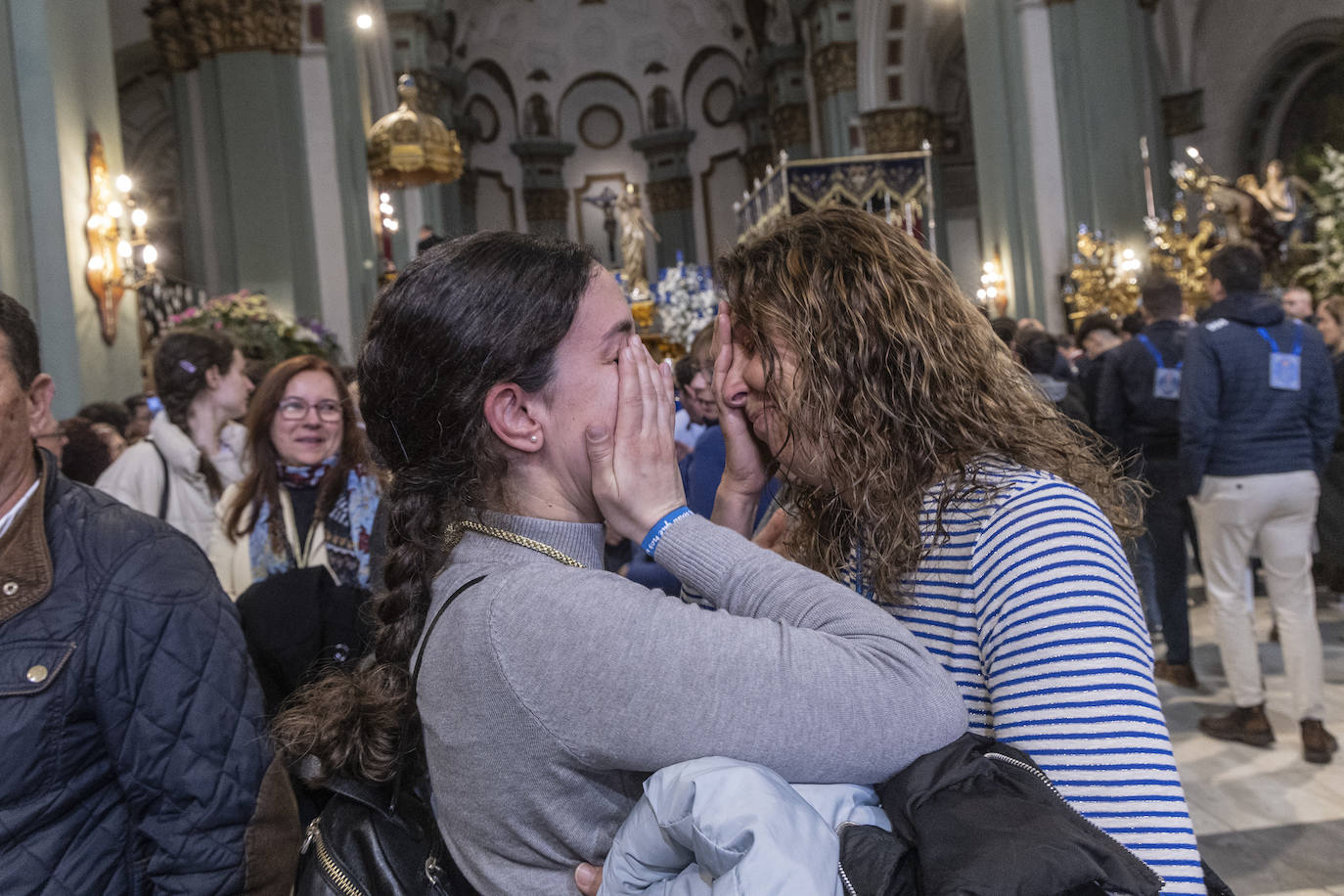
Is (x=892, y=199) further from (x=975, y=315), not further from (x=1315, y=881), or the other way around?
(x=975, y=315)

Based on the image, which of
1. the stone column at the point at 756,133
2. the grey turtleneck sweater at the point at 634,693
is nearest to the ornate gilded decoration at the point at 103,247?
the grey turtleneck sweater at the point at 634,693

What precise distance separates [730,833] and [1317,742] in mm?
4586

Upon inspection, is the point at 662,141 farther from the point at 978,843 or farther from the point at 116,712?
the point at 978,843

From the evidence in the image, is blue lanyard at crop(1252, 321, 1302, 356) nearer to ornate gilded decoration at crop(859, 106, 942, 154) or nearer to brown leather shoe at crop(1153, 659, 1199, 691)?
brown leather shoe at crop(1153, 659, 1199, 691)

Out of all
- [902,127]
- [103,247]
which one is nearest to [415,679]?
[103,247]

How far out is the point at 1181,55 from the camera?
1933 centimetres

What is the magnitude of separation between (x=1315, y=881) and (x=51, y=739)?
11.7 feet

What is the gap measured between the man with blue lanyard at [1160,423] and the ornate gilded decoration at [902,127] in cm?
1606

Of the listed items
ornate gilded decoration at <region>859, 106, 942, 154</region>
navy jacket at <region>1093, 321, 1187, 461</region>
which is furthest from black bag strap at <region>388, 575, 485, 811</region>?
ornate gilded decoration at <region>859, 106, 942, 154</region>

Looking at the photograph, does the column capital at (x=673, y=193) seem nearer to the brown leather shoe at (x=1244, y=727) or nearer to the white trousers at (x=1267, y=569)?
the white trousers at (x=1267, y=569)

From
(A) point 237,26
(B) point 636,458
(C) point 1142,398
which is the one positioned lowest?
(C) point 1142,398

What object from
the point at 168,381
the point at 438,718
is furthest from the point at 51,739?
the point at 168,381

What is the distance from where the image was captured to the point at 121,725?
71.9 inches

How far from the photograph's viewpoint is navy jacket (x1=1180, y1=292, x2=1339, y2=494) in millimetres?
4871
